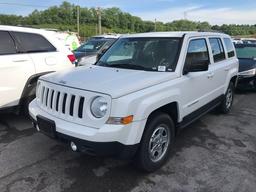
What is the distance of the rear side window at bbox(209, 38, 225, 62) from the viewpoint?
208 inches

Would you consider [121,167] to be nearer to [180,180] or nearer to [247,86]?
[180,180]

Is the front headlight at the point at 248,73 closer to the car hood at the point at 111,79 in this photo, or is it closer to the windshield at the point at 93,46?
the car hood at the point at 111,79

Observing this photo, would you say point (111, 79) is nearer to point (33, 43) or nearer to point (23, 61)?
point (23, 61)

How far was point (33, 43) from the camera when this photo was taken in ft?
18.1

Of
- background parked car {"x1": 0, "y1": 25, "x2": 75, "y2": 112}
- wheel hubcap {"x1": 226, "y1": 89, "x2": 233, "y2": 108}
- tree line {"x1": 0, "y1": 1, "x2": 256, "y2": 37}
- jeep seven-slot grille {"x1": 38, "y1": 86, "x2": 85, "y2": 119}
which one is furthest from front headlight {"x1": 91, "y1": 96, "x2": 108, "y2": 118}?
tree line {"x1": 0, "y1": 1, "x2": 256, "y2": 37}

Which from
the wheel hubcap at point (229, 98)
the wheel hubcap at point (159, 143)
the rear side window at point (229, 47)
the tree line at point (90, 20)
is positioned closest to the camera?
the wheel hubcap at point (159, 143)

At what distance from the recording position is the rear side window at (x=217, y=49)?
528cm

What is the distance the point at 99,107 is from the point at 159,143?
3.52 ft

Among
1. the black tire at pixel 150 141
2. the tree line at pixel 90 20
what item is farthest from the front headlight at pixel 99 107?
the tree line at pixel 90 20

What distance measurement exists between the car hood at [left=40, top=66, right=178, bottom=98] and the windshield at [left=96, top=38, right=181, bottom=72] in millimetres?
209

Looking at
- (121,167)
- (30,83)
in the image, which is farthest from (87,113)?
(30,83)

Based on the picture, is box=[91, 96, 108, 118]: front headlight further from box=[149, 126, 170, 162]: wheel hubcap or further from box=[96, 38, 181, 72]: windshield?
A: box=[96, 38, 181, 72]: windshield

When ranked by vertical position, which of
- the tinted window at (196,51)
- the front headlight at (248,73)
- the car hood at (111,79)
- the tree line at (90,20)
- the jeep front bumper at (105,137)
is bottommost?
the jeep front bumper at (105,137)

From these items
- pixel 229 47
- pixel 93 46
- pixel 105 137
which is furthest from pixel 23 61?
pixel 93 46
